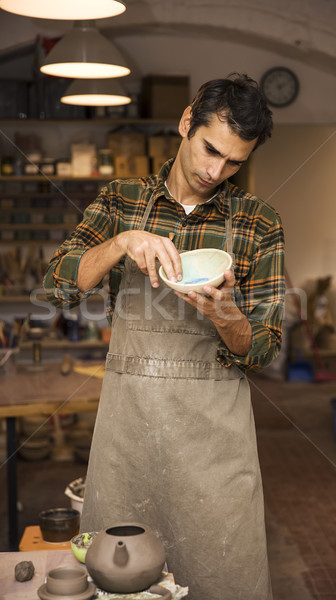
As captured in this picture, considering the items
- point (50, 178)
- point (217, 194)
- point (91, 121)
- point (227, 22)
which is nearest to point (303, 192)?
point (227, 22)

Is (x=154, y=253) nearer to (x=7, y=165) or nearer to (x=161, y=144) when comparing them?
(x=161, y=144)

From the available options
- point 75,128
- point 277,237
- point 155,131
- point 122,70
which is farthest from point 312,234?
point 277,237

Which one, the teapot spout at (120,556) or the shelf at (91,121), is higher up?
the shelf at (91,121)

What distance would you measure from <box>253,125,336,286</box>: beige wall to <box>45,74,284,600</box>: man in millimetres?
5950

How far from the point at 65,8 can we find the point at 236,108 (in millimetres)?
1007

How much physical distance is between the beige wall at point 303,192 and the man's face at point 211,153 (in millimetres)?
6004

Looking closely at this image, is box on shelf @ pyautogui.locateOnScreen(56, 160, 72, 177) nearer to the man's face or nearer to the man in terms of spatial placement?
the man

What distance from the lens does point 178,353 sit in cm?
181

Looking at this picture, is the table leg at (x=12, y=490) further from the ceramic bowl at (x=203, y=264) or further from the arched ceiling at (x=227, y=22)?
the arched ceiling at (x=227, y=22)

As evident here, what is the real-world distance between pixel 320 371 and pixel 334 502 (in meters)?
3.55

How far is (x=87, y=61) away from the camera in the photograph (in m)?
3.42

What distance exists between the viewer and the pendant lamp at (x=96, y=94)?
412 centimetres

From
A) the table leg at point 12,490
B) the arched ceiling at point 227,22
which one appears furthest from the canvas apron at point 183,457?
the arched ceiling at point 227,22

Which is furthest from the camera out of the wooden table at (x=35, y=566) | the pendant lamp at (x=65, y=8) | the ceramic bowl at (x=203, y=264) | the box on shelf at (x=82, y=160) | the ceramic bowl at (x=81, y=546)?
the box on shelf at (x=82, y=160)
